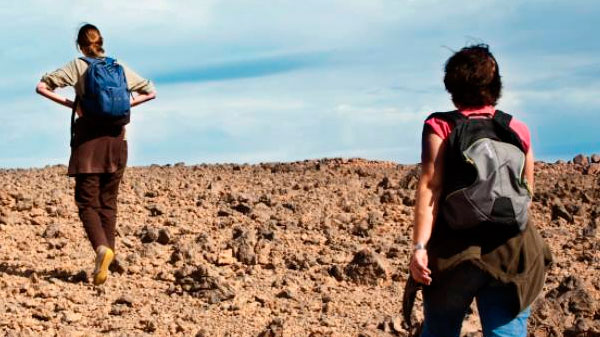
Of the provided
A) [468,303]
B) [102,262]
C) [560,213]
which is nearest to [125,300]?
[102,262]

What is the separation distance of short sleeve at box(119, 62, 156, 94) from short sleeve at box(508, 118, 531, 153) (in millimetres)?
4215

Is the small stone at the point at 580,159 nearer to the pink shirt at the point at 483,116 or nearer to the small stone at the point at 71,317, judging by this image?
the small stone at the point at 71,317

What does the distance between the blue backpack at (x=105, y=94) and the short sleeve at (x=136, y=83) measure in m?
0.16

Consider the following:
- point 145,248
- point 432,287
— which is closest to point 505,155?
point 432,287

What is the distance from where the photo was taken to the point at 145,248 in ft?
28.9

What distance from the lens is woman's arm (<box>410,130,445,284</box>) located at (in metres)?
4.06

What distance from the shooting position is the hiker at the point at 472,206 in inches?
160

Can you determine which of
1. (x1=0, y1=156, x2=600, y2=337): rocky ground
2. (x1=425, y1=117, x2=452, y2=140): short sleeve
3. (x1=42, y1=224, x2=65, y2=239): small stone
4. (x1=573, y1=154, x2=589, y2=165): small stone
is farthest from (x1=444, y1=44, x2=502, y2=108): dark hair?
(x1=573, y1=154, x2=589, y2=165): small stone

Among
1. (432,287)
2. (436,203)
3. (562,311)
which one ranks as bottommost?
(562,311)

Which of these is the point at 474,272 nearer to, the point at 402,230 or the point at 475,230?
the point at 475,230

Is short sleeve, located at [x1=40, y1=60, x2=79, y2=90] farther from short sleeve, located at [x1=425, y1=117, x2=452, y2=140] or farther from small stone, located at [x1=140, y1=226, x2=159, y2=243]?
short sleeve, located at [x1=425, y1=117, x2=452, y2=140]

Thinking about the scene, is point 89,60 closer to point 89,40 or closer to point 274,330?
point 89,40

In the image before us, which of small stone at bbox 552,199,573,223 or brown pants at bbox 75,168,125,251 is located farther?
small stone at bbox 552,199,573,223

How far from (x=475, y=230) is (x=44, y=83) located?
447cm
